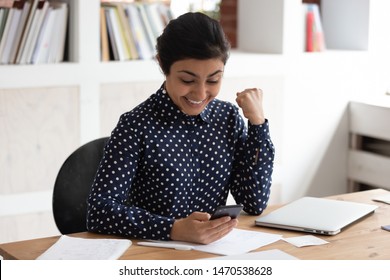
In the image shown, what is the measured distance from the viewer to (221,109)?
244 centimetres

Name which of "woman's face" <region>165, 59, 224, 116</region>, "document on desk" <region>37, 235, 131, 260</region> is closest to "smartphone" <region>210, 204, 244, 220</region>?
"document on desk" <region>37, 235, 131, 260</region>

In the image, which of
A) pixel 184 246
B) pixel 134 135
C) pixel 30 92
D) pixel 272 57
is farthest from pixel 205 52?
pixel 272 57

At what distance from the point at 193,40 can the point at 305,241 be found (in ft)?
1.99

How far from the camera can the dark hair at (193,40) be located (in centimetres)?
218

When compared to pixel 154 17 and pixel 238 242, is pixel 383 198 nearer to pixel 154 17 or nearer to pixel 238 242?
pixel 238 242

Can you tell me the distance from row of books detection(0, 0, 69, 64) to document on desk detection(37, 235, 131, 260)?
1600 mm

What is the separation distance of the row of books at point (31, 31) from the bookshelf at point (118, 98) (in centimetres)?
8

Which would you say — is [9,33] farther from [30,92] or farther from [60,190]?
[60,190]

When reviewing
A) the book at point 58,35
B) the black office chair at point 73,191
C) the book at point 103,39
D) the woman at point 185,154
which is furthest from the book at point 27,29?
the woman at point 185,154

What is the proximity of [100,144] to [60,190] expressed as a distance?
19 centimetres

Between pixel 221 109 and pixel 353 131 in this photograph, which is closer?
pixel 221 109

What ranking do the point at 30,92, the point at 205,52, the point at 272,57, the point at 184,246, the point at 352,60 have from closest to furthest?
the point at 184,246 < the point at 205,52 < the point at 30,92 < the point at 272,57 < the point at 352,60

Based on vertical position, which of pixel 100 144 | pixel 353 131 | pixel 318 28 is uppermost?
pixel 318 28

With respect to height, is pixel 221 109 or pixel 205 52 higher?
pixel 205 52
